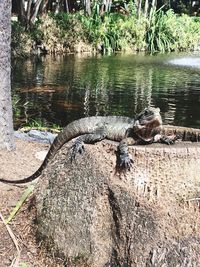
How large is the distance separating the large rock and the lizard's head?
0.15 meters

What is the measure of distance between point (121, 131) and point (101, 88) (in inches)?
535

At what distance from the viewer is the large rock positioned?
4473 millimetres

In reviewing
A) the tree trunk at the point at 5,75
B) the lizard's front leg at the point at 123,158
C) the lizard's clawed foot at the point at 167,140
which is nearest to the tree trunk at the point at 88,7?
the tree trunk at the point at 5,75

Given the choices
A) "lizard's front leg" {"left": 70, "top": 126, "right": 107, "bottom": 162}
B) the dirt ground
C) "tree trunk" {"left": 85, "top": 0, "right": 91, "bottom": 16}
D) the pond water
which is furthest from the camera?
"tree trunk" {"left": 85, "top": 0, "right": 91, "bottom": 16}

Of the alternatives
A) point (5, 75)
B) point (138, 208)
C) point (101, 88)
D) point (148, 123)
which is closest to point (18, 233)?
point (138, 208)

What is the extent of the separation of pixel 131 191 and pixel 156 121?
649 millimetres

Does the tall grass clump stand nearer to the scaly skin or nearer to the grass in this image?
the grass

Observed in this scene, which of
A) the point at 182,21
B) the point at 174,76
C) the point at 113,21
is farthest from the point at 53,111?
the point at 182,21

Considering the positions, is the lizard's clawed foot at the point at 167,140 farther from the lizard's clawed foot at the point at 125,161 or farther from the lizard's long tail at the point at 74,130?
the lizard's long tail at the point at 74,130

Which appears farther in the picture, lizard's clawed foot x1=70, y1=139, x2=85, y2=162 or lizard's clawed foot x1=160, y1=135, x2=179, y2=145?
lizard's clawed foot x1=70, y1=139, x2=85, y2=162

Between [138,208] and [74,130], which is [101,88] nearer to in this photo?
[74,130]

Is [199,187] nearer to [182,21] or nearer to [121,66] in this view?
[121,66]

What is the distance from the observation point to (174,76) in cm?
2141

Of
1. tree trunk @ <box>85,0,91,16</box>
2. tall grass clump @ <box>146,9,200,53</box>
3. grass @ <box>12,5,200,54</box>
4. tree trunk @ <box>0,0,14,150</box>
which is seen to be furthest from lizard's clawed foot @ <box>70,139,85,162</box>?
tree trunk @ <box>85,0,91,16</box>
